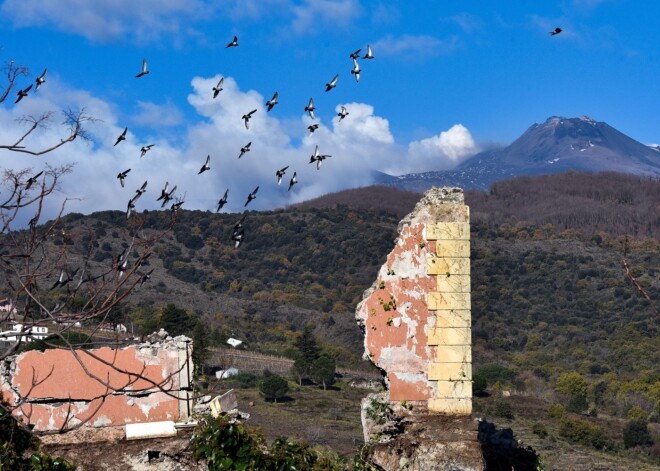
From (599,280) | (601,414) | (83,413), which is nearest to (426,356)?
(83,413)

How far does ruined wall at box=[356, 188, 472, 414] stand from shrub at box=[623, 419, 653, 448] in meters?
21.7

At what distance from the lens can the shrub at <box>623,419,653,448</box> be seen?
29.6m

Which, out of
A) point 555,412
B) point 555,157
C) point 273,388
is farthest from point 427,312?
point 555,157

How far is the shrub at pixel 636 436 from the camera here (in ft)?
97.0

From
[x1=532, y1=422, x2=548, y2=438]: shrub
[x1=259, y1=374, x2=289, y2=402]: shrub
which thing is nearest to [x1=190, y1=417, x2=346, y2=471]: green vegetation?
[x1=532, y1=422, x2=548, y2=438]: shrub

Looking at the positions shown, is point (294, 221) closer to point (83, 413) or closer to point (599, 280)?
point (599, 280)

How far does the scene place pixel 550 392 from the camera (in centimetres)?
3800

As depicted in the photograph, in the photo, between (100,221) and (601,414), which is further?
(100,221)

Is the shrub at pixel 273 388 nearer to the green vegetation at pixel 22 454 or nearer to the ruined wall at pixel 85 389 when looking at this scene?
the ruined wall at pixel 85 389

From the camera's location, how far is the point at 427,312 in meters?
9.93

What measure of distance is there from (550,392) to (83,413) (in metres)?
29.3

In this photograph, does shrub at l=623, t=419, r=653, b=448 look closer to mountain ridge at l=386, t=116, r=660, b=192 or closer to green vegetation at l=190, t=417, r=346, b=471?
green vegetation at l=190, t=417, r=346, b=471

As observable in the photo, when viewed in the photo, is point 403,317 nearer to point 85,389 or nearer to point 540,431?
point 85,389

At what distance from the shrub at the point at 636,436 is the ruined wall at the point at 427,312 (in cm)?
2167
